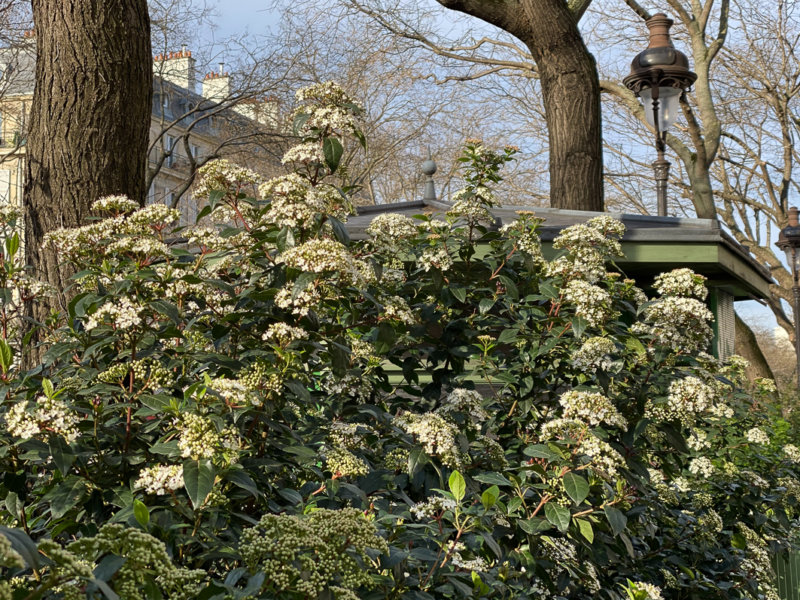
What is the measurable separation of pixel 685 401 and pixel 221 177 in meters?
2.13

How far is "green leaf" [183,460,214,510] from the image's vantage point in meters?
2.04

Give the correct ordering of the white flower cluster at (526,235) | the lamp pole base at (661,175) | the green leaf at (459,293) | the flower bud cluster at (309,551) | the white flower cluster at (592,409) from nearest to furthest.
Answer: the flower bud cluster at (309,551), the white flower cluster at (592,409), the green leaf at (459,293), the white flower cluster at (526,235), the lamp pole base at (661,175)

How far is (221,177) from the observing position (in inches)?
128

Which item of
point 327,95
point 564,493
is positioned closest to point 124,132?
point 327,95

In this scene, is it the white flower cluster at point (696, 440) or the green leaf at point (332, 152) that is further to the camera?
the white flower cluster at point (696, 440)

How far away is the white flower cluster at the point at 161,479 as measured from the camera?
7.06 feet

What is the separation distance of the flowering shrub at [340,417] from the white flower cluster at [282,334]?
0.03ft

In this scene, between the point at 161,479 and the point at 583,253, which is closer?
the point at 161,479

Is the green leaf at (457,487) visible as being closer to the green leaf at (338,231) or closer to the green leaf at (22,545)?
the green leaf at (338,231)

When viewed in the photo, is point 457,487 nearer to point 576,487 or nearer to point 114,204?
point 576,487

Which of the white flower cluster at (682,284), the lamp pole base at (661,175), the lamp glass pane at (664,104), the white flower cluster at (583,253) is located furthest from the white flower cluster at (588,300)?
the lamp glass pane at (664,104)

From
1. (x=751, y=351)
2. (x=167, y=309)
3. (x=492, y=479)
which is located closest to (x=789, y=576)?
(x=492, y=479)

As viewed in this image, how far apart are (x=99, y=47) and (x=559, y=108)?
6.84m

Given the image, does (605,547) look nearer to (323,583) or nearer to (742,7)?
(323,583)
